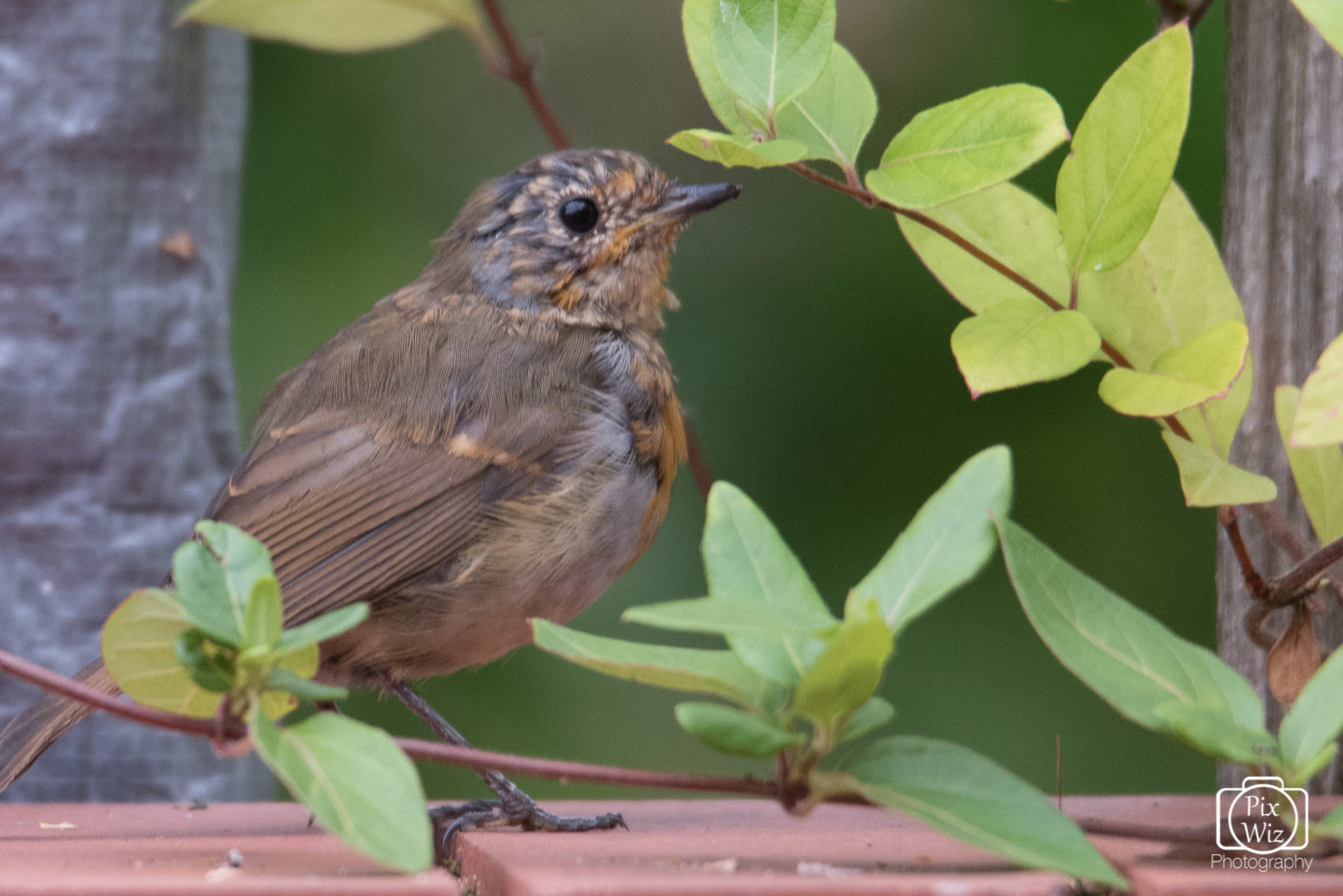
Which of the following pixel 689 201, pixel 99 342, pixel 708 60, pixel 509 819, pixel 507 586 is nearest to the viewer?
pixel 708 60

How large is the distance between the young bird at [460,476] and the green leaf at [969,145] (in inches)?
37.6

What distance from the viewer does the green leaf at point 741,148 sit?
3.88ft

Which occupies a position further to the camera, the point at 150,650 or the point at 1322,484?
the point at 1322,484

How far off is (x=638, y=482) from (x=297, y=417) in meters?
0.57

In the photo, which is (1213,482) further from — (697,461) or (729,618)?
(697,461)

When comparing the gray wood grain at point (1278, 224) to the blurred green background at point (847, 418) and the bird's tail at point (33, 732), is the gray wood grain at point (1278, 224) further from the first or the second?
the bird's tail at point (33, 732)

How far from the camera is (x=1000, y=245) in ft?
4.69

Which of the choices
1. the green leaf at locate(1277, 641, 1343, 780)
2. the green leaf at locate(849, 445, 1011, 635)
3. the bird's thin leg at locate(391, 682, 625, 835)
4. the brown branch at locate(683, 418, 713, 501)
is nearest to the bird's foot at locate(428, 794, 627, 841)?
the bird's thin leg at locate(391, 682, 625, 835)

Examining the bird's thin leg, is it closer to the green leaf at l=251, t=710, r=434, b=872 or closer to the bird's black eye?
the green leaf at l=251, t=710, r=434, b=872

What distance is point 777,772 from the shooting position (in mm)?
1075

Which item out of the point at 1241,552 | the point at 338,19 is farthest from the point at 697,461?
the point at 1241,552

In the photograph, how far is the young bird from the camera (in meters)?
2.06

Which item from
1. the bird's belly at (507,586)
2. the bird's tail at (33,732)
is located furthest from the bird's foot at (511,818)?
the bird's tail at (33,732)

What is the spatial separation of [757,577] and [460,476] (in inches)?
44.5
